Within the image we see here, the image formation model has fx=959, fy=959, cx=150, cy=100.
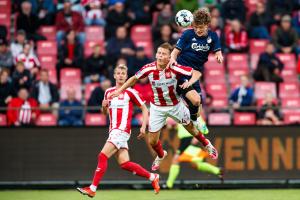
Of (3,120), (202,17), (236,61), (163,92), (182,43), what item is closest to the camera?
(202,17)

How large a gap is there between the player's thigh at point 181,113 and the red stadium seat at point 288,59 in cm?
786

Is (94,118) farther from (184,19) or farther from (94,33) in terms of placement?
(184,19)

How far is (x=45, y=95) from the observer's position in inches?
803

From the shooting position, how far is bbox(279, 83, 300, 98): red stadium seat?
2178 centimetres

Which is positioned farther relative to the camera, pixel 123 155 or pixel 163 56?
pixel 123 155

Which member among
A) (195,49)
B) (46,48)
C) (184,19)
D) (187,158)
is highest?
(184,19)

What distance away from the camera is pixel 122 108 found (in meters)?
15.5

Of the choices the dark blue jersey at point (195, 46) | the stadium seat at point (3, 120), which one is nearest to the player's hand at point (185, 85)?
the dark blue jersey at point (195, 46)

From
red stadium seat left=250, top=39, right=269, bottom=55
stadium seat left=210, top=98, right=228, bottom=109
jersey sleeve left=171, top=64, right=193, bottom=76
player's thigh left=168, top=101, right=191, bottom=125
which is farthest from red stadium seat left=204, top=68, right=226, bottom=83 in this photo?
jersey sleeve left=171, top=64, right=193, bottom=76

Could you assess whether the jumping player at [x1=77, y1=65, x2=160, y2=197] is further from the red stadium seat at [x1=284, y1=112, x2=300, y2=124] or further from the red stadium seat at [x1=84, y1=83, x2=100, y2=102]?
the red stadium seat at [x1=84, y1=83, x2=100, y2=102]

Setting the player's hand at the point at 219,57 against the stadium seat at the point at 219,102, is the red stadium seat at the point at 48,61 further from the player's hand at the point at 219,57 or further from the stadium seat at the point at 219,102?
the player's hand at the point at 219,57

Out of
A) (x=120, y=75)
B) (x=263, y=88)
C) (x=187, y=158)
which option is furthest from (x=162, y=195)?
(x=263, y=88)

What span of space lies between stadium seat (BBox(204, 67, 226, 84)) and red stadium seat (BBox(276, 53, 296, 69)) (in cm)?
157

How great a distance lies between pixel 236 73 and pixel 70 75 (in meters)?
3.87
